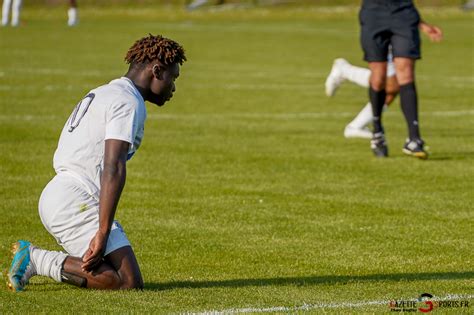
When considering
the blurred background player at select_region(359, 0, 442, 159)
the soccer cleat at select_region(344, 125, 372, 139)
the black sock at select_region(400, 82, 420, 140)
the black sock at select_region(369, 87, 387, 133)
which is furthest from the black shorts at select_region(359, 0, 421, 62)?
the soccer cleat at select_region(344, 125, 372, 139)

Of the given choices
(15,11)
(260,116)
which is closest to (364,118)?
(260,116)

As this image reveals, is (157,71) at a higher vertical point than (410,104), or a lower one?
higher

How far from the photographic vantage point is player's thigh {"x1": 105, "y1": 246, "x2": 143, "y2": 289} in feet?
24.7

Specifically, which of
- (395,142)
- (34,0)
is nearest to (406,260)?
(395,142)

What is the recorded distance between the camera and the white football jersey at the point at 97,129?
7.28 metres

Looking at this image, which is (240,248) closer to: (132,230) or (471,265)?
(132,230)

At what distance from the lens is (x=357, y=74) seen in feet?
56.4

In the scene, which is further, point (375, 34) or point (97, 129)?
point (375, 34)

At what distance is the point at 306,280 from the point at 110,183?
165 centimetres

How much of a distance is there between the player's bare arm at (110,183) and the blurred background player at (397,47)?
7394 mm

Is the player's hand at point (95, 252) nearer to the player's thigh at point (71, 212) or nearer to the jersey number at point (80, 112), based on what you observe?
the player's thigh at point (71, 212)

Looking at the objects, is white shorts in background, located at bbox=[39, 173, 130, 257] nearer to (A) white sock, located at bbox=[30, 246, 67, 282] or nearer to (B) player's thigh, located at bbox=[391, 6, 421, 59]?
(A) white sock, located at bbox=[30, 246, 67, 282]

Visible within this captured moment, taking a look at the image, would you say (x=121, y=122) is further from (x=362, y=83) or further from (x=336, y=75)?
(x=336, y=75)

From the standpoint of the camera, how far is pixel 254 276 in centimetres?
827
